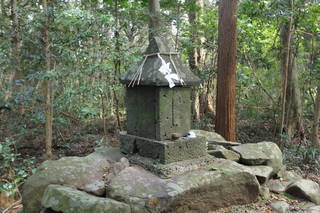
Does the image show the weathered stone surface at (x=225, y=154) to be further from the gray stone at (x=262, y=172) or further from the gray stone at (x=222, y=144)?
the gray stone at (x=222, y=144)

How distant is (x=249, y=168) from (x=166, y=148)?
1.65 meters

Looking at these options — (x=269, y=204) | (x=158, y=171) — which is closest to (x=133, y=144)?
(x=158, y=171)

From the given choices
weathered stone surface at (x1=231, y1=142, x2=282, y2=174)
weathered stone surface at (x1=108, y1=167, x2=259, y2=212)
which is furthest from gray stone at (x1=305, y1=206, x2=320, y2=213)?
weathered stone surface at (x1=231, y1=142, x2=282, y2=174)

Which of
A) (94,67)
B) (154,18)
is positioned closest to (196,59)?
(154,18)

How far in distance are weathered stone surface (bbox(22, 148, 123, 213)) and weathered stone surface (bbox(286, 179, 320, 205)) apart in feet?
10.4

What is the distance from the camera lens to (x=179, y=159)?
4520mm

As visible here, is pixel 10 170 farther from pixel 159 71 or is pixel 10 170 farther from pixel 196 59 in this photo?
pixel 196 59

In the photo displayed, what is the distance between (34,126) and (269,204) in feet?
21.6

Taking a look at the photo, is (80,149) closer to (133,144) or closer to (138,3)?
(133,144)

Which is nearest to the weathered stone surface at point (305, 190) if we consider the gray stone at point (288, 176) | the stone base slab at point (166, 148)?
the gray stone at point (288, 176)

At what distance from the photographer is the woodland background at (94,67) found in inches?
262

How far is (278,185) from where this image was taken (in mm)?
5160

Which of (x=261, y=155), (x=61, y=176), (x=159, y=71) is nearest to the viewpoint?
(x=61, y=176)

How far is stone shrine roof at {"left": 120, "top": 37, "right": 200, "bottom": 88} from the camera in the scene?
4398mm
